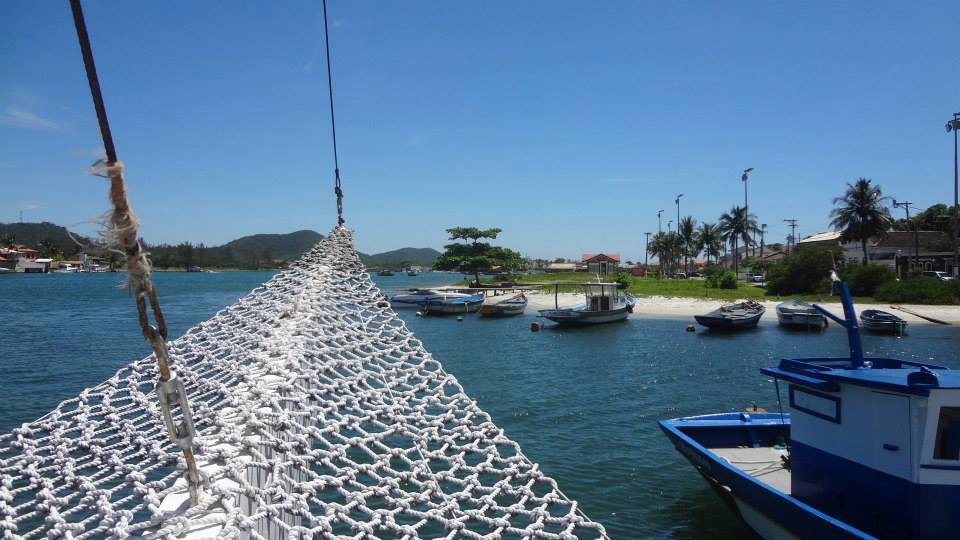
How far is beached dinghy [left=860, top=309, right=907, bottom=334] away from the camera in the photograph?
27953 mm

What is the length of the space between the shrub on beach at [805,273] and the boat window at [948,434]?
43802mm

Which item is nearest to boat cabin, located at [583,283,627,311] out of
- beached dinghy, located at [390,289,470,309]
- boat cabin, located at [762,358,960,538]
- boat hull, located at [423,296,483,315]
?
boat hull, located at [423,296,483,315]

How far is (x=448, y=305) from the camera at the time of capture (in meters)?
40.4

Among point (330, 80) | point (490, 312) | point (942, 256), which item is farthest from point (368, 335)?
point (942, 256)

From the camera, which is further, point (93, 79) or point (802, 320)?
point (802, 320)

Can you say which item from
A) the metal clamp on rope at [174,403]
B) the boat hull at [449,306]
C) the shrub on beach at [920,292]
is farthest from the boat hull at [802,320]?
the metal clamp on rope at [174,403]

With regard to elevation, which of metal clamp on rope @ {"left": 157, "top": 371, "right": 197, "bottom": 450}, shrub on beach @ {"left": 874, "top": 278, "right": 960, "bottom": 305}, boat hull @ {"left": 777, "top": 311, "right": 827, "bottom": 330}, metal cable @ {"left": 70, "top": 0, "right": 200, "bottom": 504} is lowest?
boat hull @ {"left": 777, "top": 311, "right": 827, "bottom": 330}

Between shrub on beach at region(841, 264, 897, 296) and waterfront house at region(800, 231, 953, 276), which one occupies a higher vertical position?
waterfront house at region(800, 231, 953, 276)

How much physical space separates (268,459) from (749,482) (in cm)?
663

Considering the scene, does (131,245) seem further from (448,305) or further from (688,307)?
(688,307)

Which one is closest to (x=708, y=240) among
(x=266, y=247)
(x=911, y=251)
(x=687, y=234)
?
(x=687, y=234)

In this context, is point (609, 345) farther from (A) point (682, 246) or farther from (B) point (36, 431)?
(A) point (682, 246)

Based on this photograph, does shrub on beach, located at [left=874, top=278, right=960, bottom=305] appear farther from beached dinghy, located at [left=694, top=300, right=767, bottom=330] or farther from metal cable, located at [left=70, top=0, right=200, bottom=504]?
metal cable, located at [left=70, top=0, right=200, bottom=504]

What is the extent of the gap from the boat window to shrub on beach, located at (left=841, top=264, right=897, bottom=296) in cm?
4108
